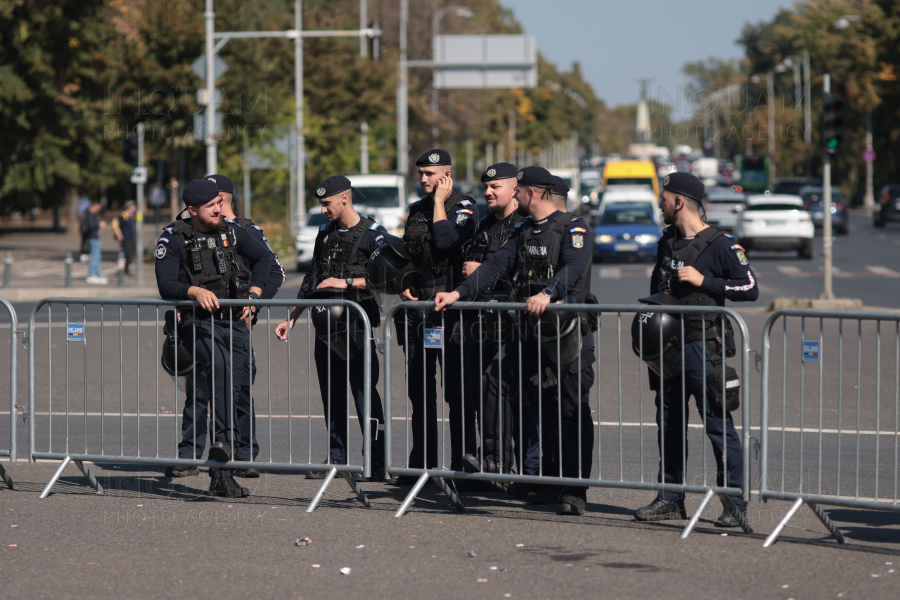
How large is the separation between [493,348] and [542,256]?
629 millimetres

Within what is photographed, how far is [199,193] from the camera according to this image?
6711mm

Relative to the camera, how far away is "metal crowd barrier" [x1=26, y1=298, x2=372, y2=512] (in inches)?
259

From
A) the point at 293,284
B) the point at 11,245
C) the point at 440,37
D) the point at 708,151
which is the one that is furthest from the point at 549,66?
the point at 293,284

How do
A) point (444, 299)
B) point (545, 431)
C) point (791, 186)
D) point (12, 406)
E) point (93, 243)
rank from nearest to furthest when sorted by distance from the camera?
point (444, 299) < point (545, 431) < point (12, 406) < point (93, 243) < point (791, 186)

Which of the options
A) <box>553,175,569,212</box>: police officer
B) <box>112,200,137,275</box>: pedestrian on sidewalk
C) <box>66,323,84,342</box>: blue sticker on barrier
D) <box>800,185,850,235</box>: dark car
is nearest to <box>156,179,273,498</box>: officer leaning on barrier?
<box>66,323,84,342</box>: blue sticker on barrier

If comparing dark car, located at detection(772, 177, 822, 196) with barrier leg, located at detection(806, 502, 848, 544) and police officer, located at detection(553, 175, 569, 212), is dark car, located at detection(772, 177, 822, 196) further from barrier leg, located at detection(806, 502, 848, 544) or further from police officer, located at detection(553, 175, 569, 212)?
barrier leg, located at detection(806, 502, 848, 544)

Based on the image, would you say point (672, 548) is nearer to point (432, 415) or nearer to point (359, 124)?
point (432, 415)

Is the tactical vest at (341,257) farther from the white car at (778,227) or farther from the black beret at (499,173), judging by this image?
the white car at (778,227)

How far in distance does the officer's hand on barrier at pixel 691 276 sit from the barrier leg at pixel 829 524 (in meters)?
1.24

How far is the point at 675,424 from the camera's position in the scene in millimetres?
6000

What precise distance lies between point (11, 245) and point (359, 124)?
44.0 ft

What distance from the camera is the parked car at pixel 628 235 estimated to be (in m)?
27.9

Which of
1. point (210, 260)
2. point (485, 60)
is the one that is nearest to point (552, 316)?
point (210, 260)

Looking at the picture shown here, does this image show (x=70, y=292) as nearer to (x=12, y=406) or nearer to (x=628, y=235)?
(x=628, y=235)
